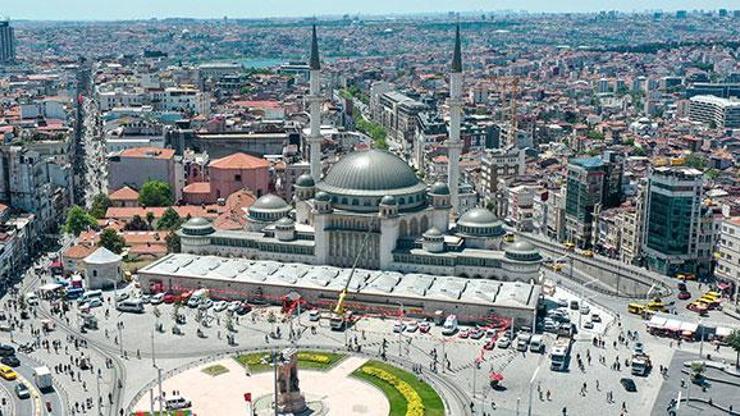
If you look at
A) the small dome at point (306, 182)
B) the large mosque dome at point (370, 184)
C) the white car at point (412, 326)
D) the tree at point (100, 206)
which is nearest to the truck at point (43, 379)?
the white car at point (412, 326)

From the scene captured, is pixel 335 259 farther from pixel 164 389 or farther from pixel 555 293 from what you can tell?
pixel 164 389

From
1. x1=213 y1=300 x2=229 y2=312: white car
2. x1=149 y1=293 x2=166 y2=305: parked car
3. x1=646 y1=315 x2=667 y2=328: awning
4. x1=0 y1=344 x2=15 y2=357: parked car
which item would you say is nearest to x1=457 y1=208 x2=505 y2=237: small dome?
x1=646 y1=315 x2=667 y2=328: awning

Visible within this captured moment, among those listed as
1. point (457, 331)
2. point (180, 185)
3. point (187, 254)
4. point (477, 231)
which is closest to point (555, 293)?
point (477, 231)

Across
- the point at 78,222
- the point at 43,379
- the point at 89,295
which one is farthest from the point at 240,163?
the point at 43,379

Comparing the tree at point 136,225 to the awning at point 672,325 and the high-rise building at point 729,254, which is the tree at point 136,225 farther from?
the high-rise building at point 729,254

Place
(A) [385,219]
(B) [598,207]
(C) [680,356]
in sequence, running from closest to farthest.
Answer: (C) [680,356], (A) [385,219], (B) [598,207]

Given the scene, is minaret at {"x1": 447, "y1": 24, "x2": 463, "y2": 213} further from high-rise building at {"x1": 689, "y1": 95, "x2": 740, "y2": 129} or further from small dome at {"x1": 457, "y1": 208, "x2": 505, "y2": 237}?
high-rise building at {"x1": 689, "y1": 95, "x2": 740, "y2": 129}

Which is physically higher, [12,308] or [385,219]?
[385,219]

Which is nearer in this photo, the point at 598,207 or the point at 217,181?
the point at 598,207
